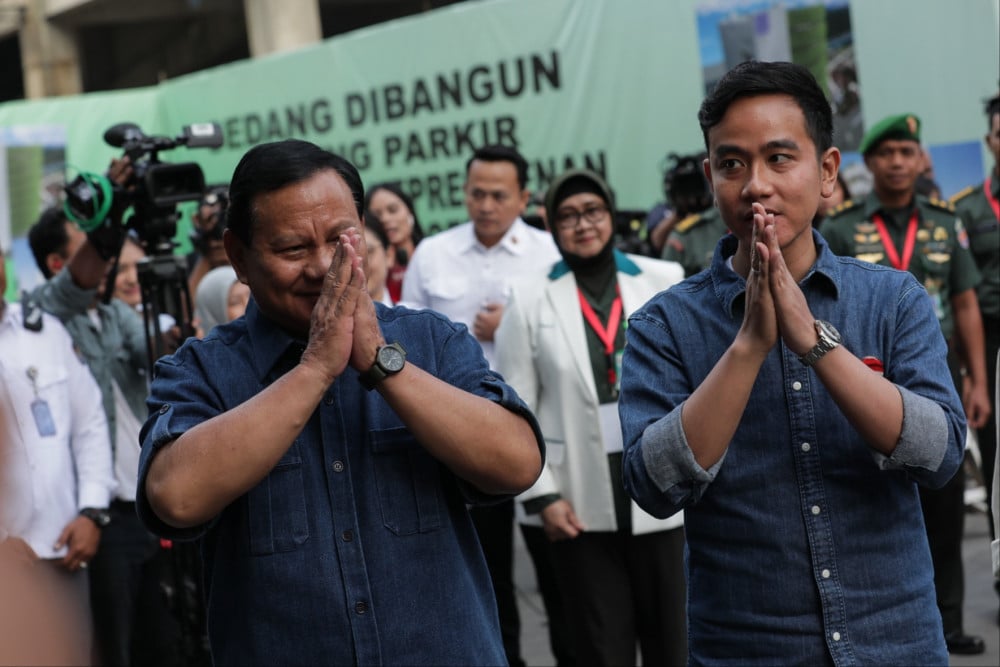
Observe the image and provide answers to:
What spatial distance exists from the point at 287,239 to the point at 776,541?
3.49 ft

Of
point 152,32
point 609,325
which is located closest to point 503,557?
point 609,325

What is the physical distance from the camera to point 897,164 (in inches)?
232

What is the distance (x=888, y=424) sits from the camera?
2.44 meters

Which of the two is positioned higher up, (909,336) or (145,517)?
(909,336)

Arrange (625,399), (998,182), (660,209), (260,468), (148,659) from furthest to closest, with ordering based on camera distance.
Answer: (660,209), (998,182), (148,659), (625,399), (260,468)

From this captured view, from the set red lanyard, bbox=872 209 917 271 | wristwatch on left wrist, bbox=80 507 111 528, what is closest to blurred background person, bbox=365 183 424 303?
red lanyard, bbox=872 209 917 271

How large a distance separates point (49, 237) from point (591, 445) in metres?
2.66

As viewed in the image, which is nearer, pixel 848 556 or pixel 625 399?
pixel 848 556

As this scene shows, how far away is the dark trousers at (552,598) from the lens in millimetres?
5508

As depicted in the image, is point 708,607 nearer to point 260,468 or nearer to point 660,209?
point 260,468

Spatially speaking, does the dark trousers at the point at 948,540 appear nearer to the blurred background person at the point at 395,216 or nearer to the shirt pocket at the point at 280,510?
the blurred background person at the point at 395,216

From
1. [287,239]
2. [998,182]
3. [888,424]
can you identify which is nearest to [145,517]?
[287,239]

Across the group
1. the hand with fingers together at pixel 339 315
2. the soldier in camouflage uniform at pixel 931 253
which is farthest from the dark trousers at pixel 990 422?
→ the hand with fingers together at pixel 339 315

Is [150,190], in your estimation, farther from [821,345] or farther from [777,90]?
[821,345]
